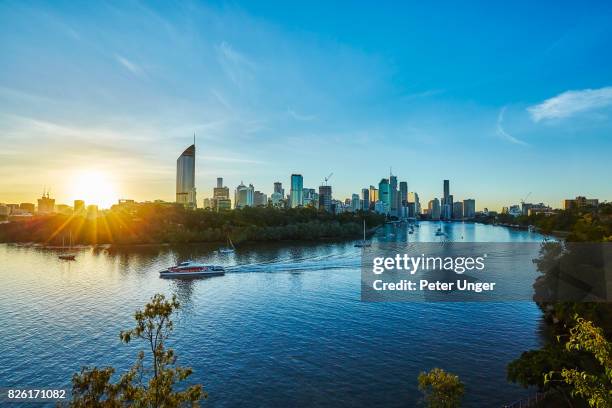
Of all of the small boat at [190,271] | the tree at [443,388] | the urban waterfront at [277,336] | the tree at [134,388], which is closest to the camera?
the tree at [134,388]

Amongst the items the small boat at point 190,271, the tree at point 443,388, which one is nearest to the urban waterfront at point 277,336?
the small boat at point 190,271

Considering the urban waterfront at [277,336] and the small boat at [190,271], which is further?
the small boat at [190,271]

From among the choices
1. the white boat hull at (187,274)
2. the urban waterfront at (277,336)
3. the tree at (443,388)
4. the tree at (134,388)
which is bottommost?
the urban waterfront at (277,336)

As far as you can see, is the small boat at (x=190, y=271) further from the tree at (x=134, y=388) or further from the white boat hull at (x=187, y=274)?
the tree at (x=134, y=388)

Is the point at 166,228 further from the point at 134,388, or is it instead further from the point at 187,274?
the point at 134,388

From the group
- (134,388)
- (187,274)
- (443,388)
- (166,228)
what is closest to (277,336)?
(443,388)

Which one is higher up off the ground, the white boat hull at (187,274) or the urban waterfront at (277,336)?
the white boat hull at (187,274)

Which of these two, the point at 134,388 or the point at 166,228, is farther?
the point at 166,228
